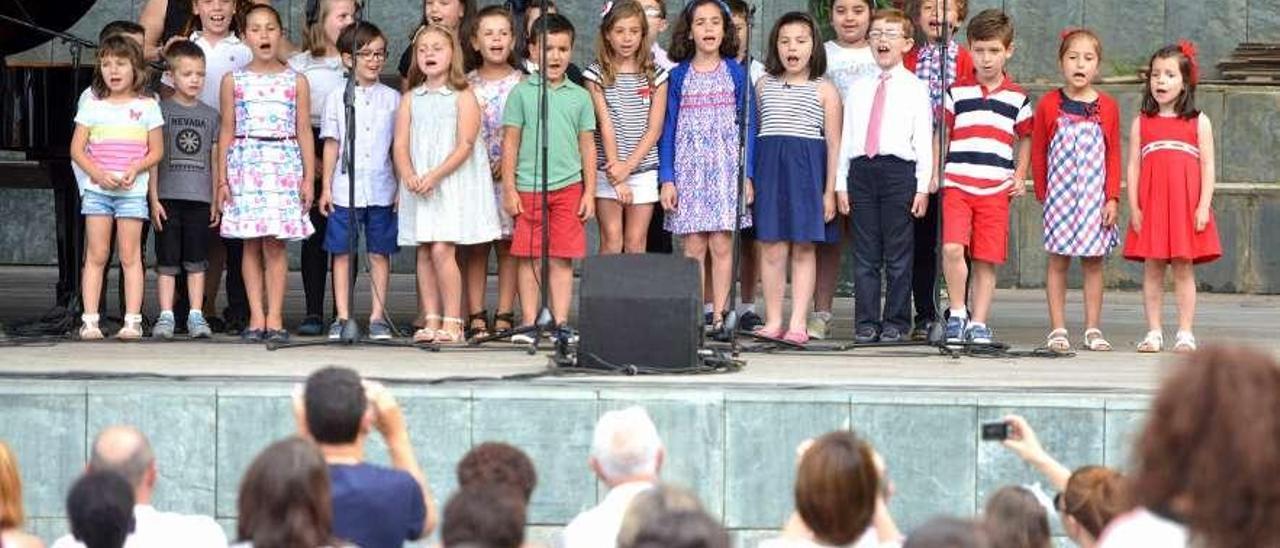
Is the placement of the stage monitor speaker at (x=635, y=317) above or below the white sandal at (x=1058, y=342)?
above

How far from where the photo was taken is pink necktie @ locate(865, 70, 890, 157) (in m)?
11.1

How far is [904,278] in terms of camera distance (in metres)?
11.2

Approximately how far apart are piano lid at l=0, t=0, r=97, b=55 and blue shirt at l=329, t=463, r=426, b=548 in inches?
242

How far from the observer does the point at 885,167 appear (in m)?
11.1

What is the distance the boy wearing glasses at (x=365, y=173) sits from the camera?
36.7 ft

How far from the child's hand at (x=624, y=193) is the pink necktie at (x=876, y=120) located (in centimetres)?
112

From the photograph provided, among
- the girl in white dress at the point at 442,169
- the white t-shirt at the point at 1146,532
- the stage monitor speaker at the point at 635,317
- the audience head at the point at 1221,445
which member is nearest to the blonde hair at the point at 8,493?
the white t-shirt at the point at 1146,532

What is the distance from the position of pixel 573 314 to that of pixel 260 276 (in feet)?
6.75

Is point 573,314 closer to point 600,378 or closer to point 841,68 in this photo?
point 841,68

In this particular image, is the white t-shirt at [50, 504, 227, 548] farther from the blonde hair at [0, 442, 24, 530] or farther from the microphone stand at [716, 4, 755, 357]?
the microphone stand at [716, 4, 755, 357]

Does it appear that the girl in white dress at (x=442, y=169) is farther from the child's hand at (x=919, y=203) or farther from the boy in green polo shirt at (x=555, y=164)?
the child's hand at (x=919, y=203)

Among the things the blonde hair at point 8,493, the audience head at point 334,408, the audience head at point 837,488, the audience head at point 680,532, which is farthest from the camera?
the audience head at point 334,408

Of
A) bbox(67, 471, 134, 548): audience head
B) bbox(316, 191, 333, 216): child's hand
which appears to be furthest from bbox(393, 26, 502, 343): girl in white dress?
bbox(67, 471, 134, 548): audience head

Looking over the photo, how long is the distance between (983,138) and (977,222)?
15.0 inches
